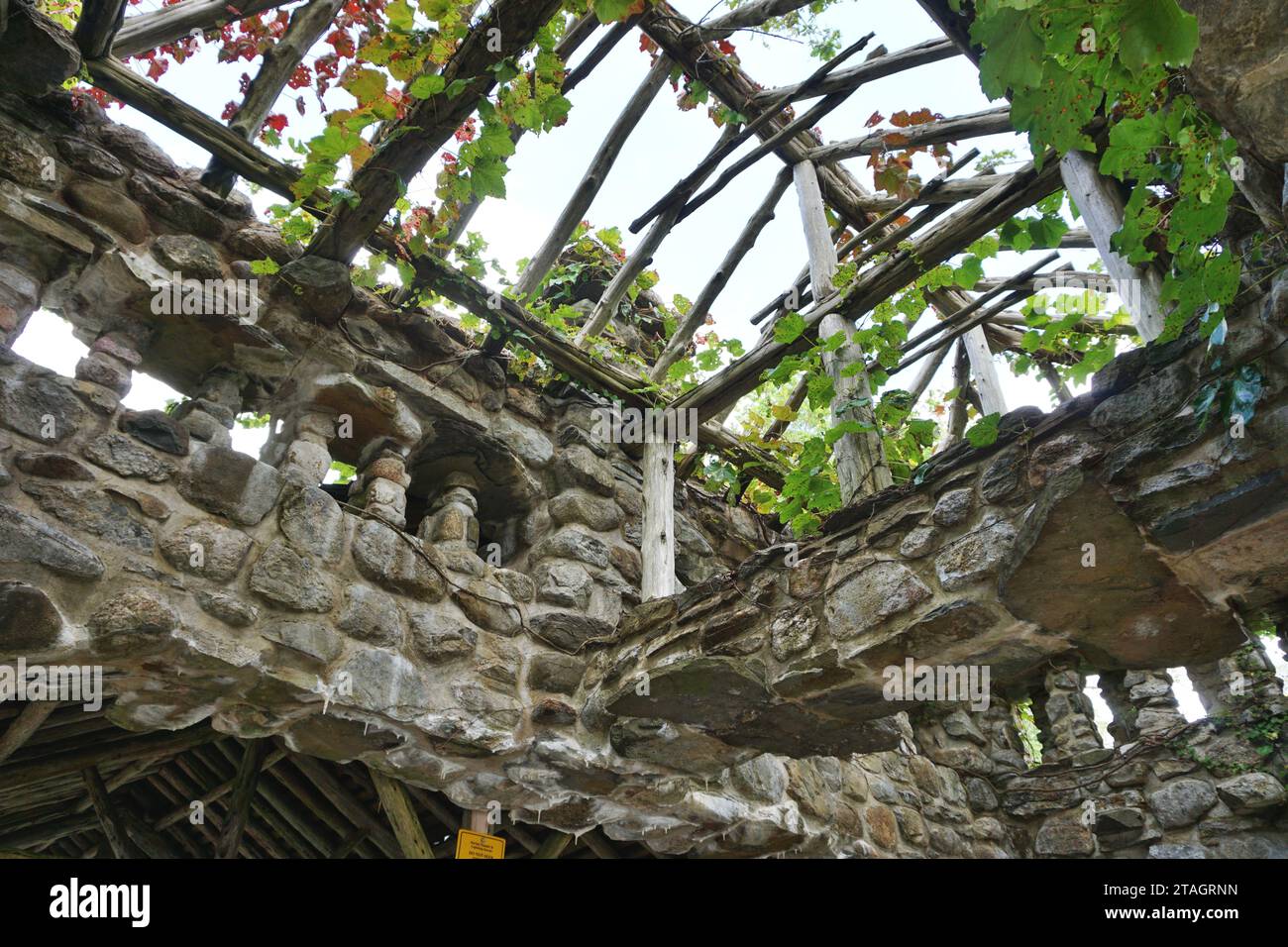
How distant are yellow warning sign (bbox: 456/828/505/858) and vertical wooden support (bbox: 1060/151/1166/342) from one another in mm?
2363

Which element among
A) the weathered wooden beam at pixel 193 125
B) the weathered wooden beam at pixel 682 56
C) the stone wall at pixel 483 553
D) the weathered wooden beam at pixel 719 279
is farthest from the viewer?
the weathered wooden beam at pixel 719 279

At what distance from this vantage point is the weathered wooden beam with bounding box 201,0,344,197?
2762 mm

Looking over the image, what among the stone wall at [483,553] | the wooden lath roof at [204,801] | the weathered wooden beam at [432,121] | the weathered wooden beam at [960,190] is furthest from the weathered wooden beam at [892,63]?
the wooden lath roof at [204,801]

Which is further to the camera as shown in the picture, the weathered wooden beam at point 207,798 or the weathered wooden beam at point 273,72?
the weathered wooden beam at point 207,798

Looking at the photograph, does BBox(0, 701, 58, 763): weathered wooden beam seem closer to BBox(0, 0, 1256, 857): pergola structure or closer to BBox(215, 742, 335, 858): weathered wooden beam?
BBox(0, 0, 1256, 857): pergola structure

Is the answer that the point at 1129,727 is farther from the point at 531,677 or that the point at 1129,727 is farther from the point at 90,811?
the point at 90,811

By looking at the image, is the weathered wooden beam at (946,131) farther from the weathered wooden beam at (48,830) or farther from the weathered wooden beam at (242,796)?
the weathered wooden beam at (48,830)

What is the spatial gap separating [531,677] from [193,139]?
211 cm

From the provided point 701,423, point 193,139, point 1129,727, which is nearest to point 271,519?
point 193,139

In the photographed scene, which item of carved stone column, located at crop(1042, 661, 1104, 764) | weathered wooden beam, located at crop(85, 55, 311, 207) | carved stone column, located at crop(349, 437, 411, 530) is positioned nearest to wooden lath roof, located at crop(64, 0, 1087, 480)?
weathered wooden beam, located at crop(85, 55, 311, 207)

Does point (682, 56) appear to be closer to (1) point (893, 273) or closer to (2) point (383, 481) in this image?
(1) point (893, 273)

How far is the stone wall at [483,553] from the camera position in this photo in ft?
5.68

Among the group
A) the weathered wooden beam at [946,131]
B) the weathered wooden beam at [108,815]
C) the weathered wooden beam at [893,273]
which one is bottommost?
the weathered wooden beam at [108,815]
